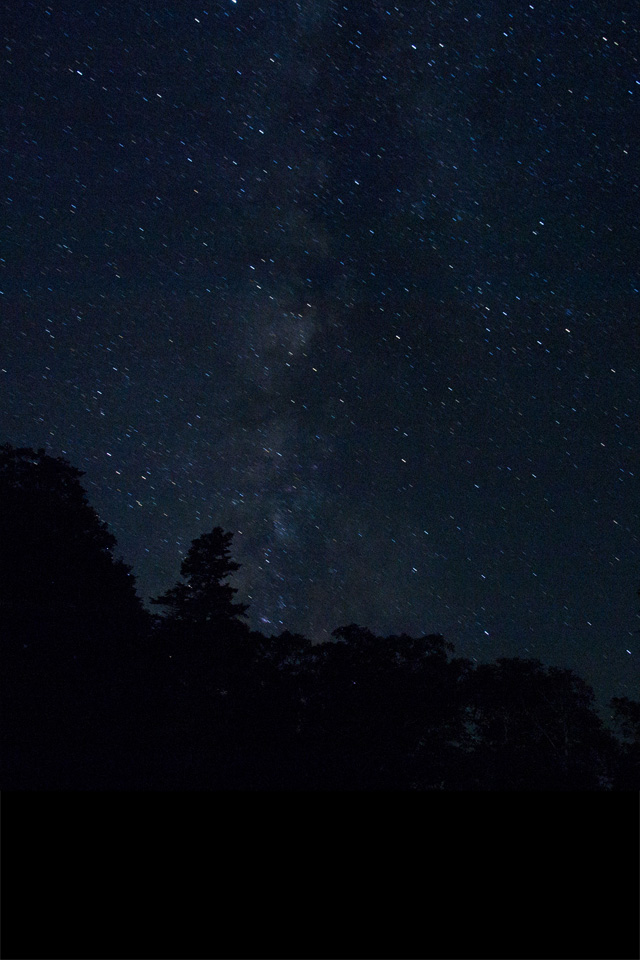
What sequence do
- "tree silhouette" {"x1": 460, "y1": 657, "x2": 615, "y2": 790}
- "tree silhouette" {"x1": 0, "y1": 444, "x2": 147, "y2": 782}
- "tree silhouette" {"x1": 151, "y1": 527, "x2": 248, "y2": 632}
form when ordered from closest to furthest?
"tree silhouette" {"x1": 0, "y1": 444, "x2": 147, "y2": 782}
"tree silhouette" {"x1": 460, "y1": 657, "x2": 615, "y2": 790}
"tree silhouette" {"x1": 151, "y1": 527, "x2": 248, "y2": 632}

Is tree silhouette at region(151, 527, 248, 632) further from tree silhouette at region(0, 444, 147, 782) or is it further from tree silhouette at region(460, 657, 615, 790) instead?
tree silhouette at region(460, 657, 615, 790)

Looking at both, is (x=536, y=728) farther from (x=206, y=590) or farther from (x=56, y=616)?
(x=56, y=616)

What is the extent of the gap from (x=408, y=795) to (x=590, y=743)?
74.4 feet

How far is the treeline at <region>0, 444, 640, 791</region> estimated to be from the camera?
17234 millimetres

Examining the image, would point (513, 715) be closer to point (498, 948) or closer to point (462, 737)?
point (462, 737)

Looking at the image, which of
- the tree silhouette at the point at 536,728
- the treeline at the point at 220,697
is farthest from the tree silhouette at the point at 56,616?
the tree silhouette at the point at 536,728

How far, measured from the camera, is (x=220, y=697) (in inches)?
736

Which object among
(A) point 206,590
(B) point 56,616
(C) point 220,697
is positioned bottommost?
(C) point 220,697

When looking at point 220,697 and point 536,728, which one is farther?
point 536,728

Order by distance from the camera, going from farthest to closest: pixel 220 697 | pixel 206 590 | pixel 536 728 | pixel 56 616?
1. pixel 206 590
2. pixel 536 728
3. pixel 220 697
4. pixel 56 616

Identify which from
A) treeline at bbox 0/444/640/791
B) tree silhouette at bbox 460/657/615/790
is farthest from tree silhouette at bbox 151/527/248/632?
tree silhouette at bbox 460/657/615/790

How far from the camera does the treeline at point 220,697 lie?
56.5ft

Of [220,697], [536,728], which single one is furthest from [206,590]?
[536,728]

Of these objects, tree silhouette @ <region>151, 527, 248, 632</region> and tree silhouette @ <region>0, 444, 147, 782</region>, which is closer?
tree silhouette @ <region>0, 444, 147, 782</region>
